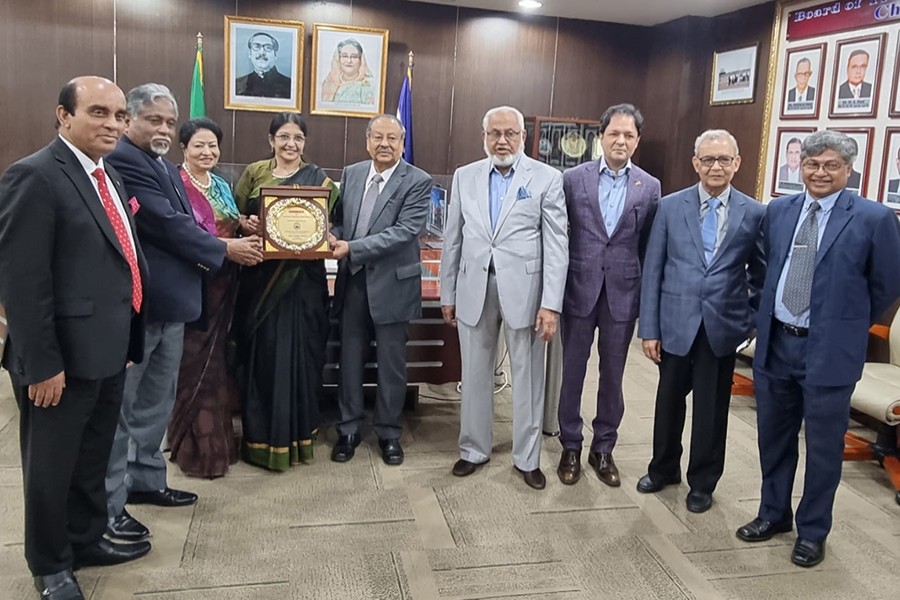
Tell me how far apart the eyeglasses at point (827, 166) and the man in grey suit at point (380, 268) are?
1478mm

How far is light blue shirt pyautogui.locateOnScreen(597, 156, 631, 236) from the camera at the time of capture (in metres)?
2.93

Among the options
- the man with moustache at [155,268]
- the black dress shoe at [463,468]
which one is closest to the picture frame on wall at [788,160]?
the black dress shoe at [463,468]

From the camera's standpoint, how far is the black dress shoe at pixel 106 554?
2283mm

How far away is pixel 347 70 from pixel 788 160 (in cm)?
359

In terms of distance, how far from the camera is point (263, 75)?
6027 mm

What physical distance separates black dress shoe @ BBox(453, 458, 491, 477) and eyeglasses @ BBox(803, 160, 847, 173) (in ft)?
5.81

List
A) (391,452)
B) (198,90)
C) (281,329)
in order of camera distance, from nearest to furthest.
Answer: (281,329), (391,452), (198,90)

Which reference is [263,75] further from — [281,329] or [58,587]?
[58,587]

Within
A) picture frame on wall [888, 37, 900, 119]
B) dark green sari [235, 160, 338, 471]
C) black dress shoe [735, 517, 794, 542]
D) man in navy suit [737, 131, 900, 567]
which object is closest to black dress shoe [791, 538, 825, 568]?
man in navy suit [737, 131, 900, 567]

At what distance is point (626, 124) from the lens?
2855 mm

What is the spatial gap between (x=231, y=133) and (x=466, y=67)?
214 centimetres

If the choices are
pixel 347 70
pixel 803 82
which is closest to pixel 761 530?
pixel 803 82

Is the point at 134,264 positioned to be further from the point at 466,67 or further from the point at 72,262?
the point at 466,67

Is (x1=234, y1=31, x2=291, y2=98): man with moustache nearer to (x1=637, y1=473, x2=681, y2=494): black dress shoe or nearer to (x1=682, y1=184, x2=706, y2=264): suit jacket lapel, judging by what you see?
(x1=682, y1=184, x2=706, y2=264): suit jacket lapel
